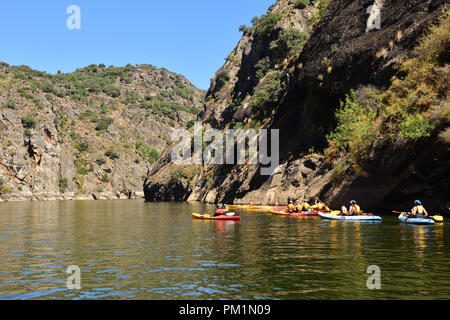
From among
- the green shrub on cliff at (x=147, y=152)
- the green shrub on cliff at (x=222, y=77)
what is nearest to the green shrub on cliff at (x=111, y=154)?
the green shrub on cliff at (x=147, y=152)

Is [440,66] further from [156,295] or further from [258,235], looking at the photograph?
[156,295]

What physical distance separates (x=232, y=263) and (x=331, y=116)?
39061 mm

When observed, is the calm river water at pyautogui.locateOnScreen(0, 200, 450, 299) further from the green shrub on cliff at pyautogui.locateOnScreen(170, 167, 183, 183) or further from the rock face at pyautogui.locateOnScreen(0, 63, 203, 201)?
the rock face at pyautogui.locateOnScreen(0, 63, 203, 201)

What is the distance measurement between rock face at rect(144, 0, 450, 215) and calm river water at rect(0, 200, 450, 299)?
8.78 m

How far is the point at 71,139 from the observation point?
147 m

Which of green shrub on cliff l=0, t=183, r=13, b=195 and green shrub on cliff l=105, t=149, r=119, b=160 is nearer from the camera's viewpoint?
green shrub on cliff l=0, t=183, r=13, b=195

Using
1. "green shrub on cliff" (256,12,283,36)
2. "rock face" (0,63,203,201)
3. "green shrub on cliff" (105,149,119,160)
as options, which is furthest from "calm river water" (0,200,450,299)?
"green shrub on cliff" (105,149,119,160)

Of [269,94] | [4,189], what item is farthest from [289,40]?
[4,189]

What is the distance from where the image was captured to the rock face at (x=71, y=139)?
11273 centimetres

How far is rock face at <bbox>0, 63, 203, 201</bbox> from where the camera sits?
113 metres

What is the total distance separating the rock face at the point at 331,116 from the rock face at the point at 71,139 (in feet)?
180

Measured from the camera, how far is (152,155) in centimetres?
16788
